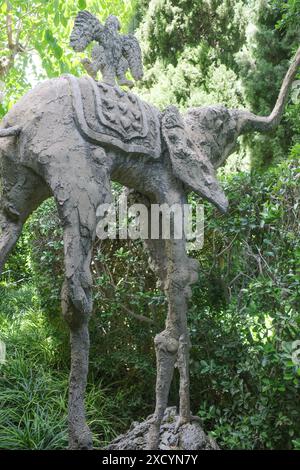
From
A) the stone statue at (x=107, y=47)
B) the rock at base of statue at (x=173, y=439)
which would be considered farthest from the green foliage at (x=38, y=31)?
the rock at base of statue at (x=173, y=439)

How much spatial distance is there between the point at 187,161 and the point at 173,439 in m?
1.56

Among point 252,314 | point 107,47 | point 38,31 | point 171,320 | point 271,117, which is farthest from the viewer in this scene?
point 38,31

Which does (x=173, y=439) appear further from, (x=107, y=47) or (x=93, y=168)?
(x=107, y=47)

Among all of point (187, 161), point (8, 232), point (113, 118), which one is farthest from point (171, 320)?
point (113, 118)

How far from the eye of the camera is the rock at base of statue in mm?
2842

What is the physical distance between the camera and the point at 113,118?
7.86 feet

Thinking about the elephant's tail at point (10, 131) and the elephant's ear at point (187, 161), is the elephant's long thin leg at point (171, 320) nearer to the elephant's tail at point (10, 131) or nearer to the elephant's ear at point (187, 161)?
the elephant's ear at point (187, 161)

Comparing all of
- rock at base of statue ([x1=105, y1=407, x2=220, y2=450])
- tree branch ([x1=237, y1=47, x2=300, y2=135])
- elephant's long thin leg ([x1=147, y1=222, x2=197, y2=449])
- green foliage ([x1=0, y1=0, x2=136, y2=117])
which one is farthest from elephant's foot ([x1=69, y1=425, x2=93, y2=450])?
green foliage ([x1=0, y1=0, x2=136, y2=117])

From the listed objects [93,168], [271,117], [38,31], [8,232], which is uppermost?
[38,31]

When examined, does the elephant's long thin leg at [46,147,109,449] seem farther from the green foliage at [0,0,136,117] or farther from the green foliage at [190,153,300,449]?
the green foliage at [0,0,136,117]

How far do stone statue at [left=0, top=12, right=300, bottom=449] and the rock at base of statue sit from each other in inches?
3.2

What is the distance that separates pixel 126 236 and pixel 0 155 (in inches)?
69.6
